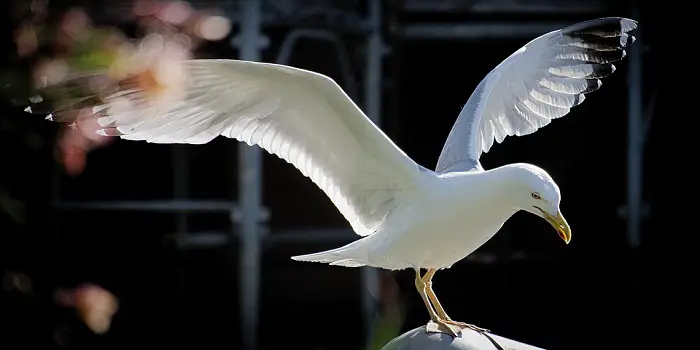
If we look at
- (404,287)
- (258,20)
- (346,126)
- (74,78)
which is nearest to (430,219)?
(346,126)

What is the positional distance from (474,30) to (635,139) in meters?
1.16

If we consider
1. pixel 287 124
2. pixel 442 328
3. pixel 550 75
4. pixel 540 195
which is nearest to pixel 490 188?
pixel 540 195

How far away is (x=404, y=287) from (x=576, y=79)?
10.8ft

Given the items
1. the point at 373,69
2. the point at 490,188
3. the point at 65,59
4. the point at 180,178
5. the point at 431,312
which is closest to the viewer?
the point at 65,59

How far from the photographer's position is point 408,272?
671 cm

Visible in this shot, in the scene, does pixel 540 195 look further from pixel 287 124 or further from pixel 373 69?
pixel 373 69

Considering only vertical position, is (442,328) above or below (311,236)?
below

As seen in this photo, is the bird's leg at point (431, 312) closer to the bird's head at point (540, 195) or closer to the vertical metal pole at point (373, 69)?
the bird's head at point (540, 195)

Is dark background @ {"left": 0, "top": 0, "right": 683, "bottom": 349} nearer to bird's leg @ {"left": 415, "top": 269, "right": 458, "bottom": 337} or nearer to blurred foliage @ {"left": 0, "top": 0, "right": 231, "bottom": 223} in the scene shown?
bird's leg @ {"left": 415, "top": 269, "right": 458, "bottom": 337}

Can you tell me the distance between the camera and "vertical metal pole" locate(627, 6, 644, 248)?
21.7ft

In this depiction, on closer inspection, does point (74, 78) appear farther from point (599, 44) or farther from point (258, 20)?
point (258, 20)

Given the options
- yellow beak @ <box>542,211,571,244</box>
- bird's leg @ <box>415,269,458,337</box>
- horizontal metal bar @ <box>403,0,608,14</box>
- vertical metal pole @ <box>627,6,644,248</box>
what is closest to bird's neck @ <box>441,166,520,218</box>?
yellow beak @ <box>542,211,571,244</box>

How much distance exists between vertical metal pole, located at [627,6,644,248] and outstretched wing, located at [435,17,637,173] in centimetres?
309

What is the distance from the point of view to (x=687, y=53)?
21.6 feet
